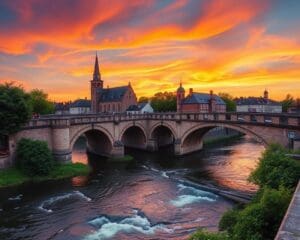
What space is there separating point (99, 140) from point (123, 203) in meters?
25.6

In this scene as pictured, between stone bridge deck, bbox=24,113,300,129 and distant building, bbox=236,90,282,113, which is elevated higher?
distant building, bbox=236,90,282,113

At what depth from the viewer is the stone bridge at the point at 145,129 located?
35031mm

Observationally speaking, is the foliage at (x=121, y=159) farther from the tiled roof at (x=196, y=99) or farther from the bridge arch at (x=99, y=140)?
the tiled roof at (x=196, y=99)

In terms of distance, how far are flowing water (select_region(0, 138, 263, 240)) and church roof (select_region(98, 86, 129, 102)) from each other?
50507 millimetres

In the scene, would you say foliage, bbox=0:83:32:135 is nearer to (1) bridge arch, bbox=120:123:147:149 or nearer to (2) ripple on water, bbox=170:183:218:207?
(2) ripple on water, bbox=170:183:218:207

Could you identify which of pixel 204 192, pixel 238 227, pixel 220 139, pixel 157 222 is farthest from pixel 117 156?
pixel 238 227

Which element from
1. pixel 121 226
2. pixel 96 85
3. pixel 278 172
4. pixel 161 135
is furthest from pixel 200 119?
pixel 96 85

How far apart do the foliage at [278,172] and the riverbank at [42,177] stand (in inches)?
946

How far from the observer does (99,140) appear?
52.3 m

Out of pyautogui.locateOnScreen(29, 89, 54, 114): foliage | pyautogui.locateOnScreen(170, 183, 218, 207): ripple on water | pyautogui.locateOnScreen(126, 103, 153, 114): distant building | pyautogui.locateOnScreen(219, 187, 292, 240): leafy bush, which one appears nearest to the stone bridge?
pyautogui.locateOnScreen(170, 183, 218, 207): ripple on water

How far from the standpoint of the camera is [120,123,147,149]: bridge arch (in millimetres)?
56978

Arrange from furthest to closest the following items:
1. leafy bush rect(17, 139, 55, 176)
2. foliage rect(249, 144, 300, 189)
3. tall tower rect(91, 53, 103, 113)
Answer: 1. tall tower rect(91, 53, 103, 113)
2. leafy bush rect(17, 139, 55, 176)
3. foliage rect(249, 144, 300, 189)

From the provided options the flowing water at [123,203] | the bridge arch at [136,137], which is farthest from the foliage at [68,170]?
the bridge arch at [136,137]

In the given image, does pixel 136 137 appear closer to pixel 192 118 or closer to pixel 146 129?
pixel 146 129
